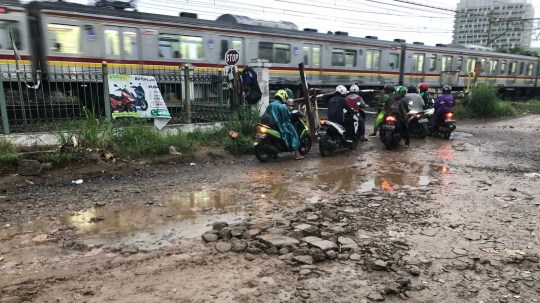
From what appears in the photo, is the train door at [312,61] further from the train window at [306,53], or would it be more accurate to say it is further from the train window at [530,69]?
the train window at [530,69]

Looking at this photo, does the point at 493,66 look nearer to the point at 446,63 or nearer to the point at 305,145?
the point at 446,63

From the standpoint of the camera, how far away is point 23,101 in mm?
6625

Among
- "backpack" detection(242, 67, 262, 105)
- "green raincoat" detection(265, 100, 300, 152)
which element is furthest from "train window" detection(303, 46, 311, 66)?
"green raincoat" detection(265, 100, 300, 152)

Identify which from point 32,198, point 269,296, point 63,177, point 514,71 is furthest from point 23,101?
point 514,71

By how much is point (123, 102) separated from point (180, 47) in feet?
18.2

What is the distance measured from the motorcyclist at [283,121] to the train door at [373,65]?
11972 mm

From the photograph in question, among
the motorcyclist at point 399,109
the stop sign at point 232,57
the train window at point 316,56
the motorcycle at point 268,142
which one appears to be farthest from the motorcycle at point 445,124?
the train window at point 316,56

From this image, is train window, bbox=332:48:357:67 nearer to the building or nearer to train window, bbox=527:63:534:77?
the building

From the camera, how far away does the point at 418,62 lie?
20234mm

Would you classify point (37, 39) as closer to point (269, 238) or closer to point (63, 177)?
point (63, 177)

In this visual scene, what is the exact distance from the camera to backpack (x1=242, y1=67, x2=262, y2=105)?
8.77m

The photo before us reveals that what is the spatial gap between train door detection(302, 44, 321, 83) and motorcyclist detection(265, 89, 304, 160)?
28.8 ft

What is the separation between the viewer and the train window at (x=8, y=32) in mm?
9750

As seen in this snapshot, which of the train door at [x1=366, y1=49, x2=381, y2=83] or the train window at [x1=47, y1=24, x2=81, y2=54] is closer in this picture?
the train window at [x1=47, y1=24, x2=81, y2=54]
